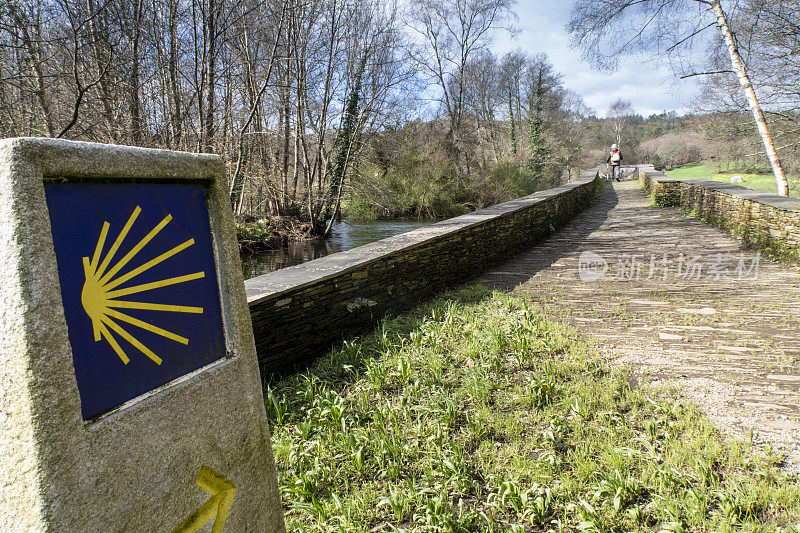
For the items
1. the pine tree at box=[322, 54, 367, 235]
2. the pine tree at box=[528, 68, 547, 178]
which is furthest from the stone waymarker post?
the pine tree at box=[528, 68, 547, 178]

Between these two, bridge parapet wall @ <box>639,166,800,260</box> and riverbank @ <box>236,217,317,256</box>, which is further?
riverbank @ <box>236,217,317,256</box>

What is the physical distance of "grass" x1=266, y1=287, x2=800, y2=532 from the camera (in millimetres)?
1889

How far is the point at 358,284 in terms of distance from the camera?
13.8ft

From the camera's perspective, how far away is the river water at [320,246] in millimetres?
10836

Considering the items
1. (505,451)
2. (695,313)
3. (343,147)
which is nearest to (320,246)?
(343,147)

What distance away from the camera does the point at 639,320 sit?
161 inches

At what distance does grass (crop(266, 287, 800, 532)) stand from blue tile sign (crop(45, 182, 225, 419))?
4.03 ft

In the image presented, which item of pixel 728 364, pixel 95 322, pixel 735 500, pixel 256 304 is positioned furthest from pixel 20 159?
pixel 728 364

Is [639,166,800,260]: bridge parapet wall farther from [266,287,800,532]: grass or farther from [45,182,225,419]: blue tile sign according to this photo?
[45,182,225,419]: blue tile sign

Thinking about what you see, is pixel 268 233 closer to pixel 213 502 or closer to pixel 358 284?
pixel 358 284

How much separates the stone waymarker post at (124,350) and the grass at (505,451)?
0.81 meters

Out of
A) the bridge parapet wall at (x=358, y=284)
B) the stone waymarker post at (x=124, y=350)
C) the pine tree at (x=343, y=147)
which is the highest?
the pine tree at (x=343, y=147)

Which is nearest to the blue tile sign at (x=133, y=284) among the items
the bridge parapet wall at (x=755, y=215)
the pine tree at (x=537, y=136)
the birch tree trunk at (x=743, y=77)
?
the bridge parapet wall at (x=755, y=215)

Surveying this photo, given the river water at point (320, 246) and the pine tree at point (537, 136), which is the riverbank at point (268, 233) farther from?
the pine tree at point (537, 136)
